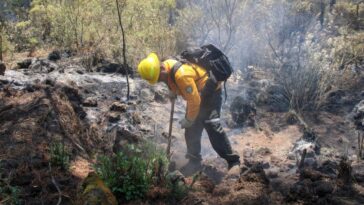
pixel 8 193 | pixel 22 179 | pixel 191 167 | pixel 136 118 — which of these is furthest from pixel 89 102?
pixel 8 193

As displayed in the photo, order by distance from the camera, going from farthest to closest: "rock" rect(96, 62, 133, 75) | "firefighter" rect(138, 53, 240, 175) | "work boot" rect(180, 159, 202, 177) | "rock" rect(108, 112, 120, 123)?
"rock" rect(96, 62, 133, 75) < "rock" rect(108, 112, 120, 123) < "work boot" rect(180, 159, 202, 177) < "firefighter" rect(138, 53, 240, 175)

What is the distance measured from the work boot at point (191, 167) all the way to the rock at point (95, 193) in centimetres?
194

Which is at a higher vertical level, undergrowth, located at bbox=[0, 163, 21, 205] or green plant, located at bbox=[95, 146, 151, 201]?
green plant, located at bbox=[95, 146, 151, 201]

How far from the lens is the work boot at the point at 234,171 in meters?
4.73

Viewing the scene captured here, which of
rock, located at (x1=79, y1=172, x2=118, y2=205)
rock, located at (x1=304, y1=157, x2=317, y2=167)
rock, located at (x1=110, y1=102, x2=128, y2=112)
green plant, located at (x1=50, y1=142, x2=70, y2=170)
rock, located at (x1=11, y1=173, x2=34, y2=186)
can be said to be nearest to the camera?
rock, located at (x1=79, y1=172, x2=118, y2=205)

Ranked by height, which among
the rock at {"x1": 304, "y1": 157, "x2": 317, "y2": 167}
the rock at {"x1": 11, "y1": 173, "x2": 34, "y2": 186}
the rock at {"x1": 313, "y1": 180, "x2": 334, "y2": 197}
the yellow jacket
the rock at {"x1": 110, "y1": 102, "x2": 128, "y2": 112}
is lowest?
the rock at {"x1": 304, "y1": 157, "x2": 317, "y2": 167}

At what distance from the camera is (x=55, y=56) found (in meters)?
7.82

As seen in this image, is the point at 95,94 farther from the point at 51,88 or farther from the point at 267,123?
the point at 267,123

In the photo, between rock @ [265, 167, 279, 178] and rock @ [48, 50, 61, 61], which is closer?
rock @ [265, 167, 279, 178]

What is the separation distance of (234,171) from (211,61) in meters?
1.37

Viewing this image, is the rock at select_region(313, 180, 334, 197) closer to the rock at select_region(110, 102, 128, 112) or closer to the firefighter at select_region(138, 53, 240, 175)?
the firefighter at select_region(138, 53, 240, 175)

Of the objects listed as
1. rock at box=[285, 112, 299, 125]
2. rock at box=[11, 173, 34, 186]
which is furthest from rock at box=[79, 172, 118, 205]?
rock at box=[285, 112, 299, 125]

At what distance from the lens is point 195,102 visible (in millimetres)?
4418

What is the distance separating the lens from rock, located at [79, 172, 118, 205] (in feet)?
9.96
